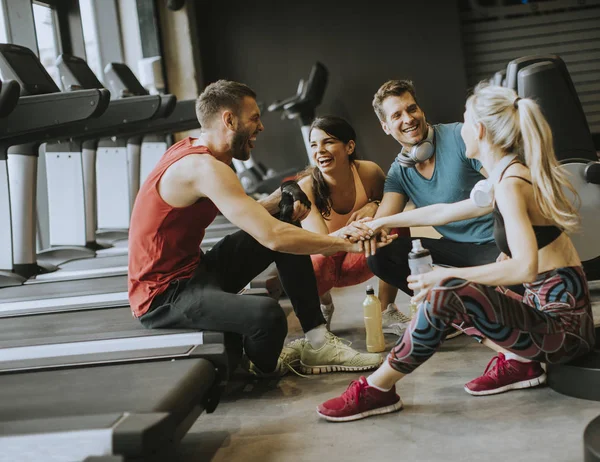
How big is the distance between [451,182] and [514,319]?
1.05 metres

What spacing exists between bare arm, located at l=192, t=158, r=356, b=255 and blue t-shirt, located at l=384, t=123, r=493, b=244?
2.34 ft

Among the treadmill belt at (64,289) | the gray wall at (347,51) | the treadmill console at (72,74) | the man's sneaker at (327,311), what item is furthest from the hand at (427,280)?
the gray wall at (347,51)

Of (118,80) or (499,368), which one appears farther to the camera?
(118,80)

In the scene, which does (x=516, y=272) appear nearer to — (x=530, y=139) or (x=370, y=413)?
(x=530, y=139)

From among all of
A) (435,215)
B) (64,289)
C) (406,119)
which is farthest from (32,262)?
(435,215)

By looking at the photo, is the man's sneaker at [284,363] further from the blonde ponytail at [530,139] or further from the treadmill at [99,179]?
the treadmill at [99,179]

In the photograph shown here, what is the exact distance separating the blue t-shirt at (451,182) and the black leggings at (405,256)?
4 centimetres

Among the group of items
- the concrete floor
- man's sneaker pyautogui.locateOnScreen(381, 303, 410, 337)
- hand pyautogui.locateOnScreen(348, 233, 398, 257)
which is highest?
hand pyautogui.locateOnScreen(348, 233, 398, 257)

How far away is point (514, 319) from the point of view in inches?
80.0

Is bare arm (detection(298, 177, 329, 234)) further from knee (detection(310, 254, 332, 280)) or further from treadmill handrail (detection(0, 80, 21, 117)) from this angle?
treadmill handrail (detection(0, 80, 21, 117))

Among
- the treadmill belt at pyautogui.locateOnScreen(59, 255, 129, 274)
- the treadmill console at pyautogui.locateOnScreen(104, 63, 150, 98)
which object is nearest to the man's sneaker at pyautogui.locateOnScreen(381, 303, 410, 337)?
the treadmill belt at pyautogui.locateOnScreen(59, 255, 129, 274)

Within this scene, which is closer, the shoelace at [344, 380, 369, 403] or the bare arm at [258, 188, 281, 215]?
the shoelace at [344, 380, 369, 403]

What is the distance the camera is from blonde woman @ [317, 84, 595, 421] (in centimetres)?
200

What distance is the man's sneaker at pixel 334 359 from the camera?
111 inches
